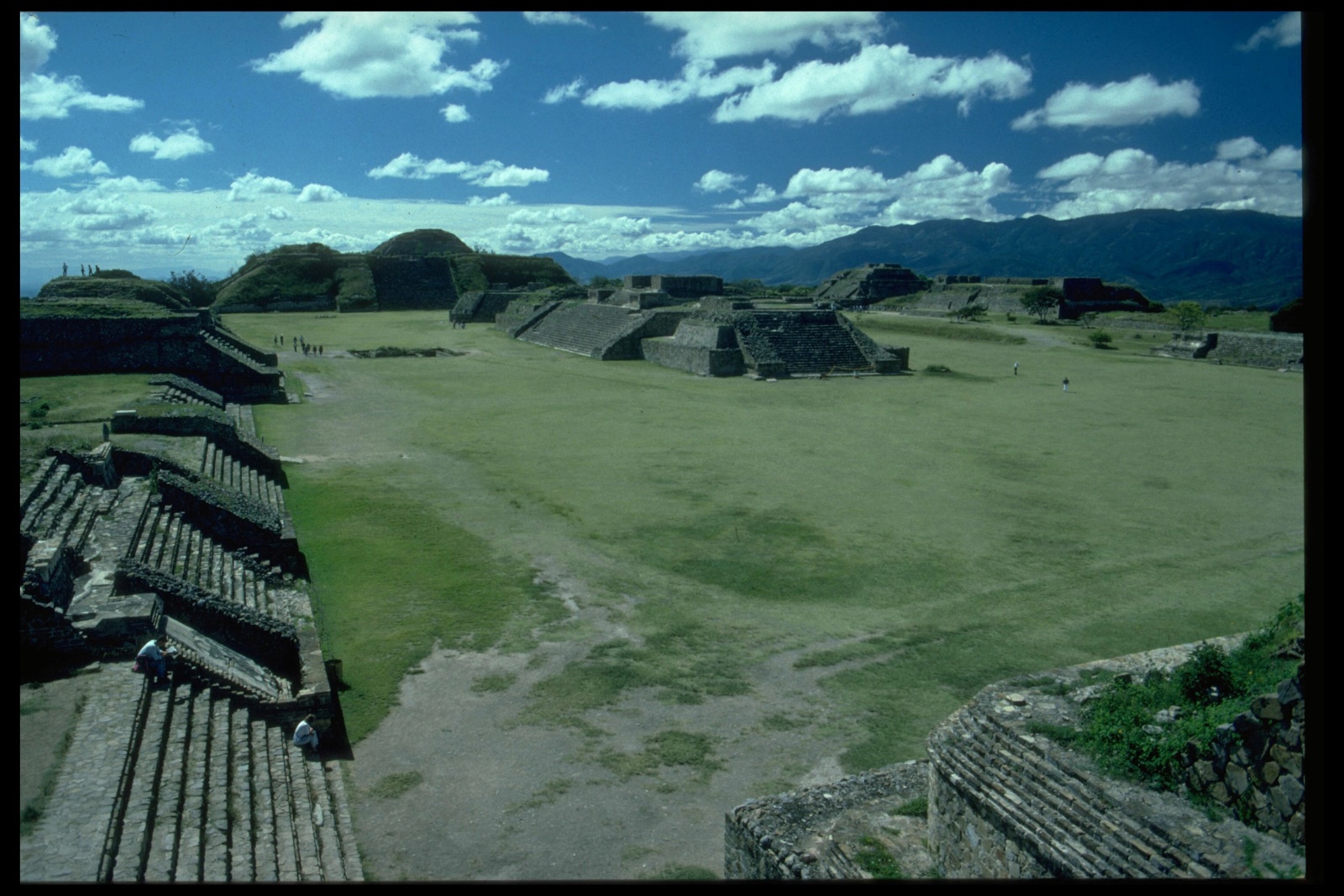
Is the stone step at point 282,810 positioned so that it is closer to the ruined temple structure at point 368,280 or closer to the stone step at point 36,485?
the stone step at point 36,485

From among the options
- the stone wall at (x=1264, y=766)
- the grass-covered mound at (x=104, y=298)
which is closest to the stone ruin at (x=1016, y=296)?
the grass-covered mound at (x=104, y=298)

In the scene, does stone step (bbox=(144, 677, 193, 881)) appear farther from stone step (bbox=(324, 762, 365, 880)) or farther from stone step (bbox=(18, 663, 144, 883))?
stone step (bbox=(324, 762, 365, 880))

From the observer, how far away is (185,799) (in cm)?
635

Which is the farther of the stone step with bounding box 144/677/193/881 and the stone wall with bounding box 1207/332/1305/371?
the stone wall with bounding box 1207/332/1305/371

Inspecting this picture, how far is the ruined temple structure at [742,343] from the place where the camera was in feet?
108

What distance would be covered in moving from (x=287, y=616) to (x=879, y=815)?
25.8 ft


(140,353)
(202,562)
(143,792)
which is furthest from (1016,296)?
(143,792)

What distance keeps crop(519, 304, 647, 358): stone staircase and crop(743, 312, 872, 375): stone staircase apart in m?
6.39

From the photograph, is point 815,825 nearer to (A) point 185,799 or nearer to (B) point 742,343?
(A) point 185,799

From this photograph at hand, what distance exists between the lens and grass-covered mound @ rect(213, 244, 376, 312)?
188 ft

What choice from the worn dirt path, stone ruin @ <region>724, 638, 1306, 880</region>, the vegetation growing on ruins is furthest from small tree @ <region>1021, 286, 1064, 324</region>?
the vegetation growing on ruins

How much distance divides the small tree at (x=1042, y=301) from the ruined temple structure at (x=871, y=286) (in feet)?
44.7

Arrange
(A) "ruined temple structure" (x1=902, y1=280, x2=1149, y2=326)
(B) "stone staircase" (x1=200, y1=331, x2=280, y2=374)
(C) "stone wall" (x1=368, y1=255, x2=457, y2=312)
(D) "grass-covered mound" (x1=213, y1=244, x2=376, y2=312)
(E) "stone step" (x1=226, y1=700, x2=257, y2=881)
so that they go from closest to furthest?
(E) "stone step" (x1=226, y1=700, x2=257, y2=881) → (B) "stone staircase" (x1=200, y1=331, x2=280, y2=374) → (A) "ruined temple structure" (x1=902, y1=280, x2=1149, y2=326) → (D) "grass-covered mound" (x1=213, y1=244, x2=376, y2=312) → (C) "stone wall" (x1=368, y1=255, x2=457, y2=312)

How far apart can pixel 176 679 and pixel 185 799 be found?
6.55 ft
